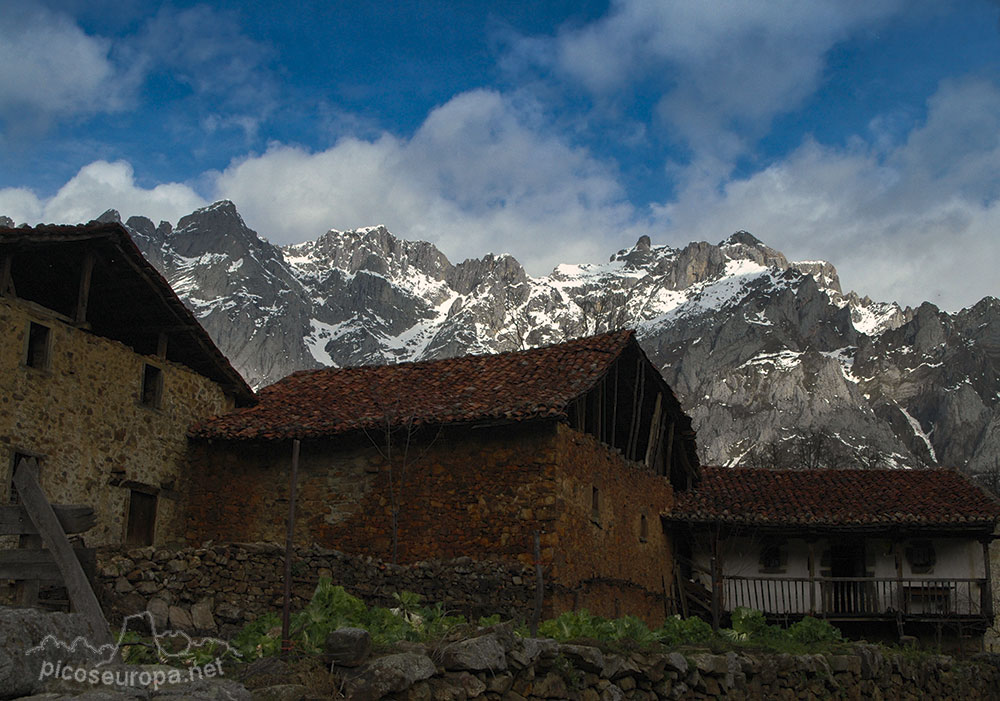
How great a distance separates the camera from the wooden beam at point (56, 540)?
749cm

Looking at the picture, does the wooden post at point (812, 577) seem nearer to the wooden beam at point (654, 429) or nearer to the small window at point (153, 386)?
the wooden beam at point (654, 429)

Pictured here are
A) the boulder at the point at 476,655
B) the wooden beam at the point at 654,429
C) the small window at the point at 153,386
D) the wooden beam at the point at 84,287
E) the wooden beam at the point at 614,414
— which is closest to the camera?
the boulder at the point at 476,655

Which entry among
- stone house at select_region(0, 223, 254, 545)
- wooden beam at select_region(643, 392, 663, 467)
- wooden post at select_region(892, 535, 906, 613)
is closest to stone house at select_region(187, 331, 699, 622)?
stone house at select_region(0, 223, 254, 545)

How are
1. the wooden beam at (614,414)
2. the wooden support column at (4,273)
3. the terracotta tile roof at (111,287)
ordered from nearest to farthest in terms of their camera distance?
the wooden support column at (4,273)
the terracotta tile roof at (111,287)
the wooden beam at (614,414)

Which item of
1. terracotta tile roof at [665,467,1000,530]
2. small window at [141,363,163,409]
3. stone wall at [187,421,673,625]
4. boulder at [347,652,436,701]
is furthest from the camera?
terracotta tile roof at [665,467,1000,530]

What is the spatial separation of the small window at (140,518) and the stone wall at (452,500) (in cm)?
99

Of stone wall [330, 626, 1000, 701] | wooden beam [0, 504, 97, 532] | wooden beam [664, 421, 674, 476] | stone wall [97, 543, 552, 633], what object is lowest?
stone wall [330, 626, 1000, 701]

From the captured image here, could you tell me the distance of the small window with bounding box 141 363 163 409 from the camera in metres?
18.2

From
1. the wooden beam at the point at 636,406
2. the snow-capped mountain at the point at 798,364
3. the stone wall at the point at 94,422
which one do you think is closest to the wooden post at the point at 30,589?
the stone wall at the point at 94,422

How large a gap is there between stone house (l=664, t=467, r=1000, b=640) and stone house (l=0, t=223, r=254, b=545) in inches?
455

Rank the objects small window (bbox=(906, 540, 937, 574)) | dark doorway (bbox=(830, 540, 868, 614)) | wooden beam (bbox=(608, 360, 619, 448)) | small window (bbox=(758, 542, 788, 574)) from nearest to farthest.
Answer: wooden beam (bbox=(608, 360, 619, 448)) → dark doorway (bbox=(830, 540, 868, 614)) → small window (bbox=(906, 540, 937, 574)) → small window (bbox=(758, 542, 788, 574))

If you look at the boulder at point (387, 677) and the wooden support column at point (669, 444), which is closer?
the boulder at point (387, 677)

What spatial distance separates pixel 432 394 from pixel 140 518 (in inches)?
224

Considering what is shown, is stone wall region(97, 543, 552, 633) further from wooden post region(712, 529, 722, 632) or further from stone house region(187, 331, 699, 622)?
wooden post region(712, 529, 722, 632)
